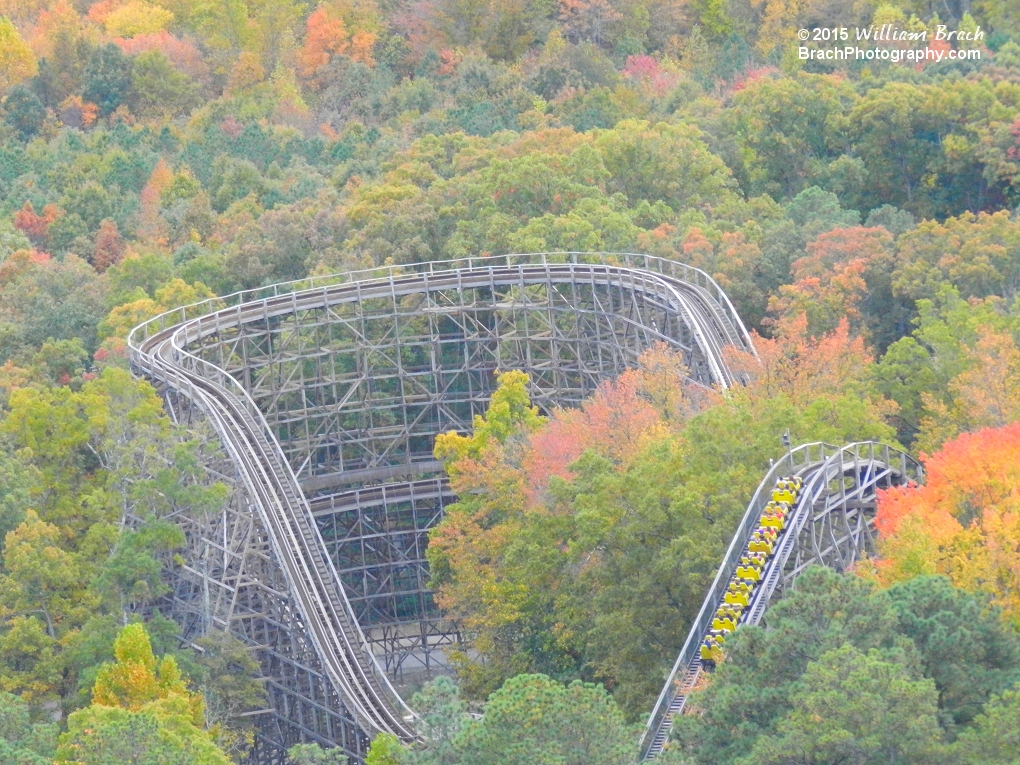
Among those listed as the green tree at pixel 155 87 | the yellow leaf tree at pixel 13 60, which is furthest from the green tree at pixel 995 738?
the yellow leaf tree at pixel 13 60

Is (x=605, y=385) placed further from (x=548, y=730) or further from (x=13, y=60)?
(x=13, y=60)

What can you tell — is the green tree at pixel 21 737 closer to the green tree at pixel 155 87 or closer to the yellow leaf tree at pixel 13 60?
the green tree at pixel 155 87

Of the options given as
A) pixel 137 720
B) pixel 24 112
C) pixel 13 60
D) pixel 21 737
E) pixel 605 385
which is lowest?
pixel 137 720

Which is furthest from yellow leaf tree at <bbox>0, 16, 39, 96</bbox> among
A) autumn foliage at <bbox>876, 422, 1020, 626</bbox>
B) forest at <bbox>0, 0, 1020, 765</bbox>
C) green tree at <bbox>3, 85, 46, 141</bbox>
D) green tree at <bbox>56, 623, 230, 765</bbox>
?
autumn foliage at <bbox>876, 422, 1020, 626</bbox>

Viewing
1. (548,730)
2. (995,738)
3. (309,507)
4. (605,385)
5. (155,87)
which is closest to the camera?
(995,738)

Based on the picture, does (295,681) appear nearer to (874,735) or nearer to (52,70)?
(874,735)

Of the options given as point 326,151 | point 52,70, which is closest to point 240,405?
point 326,151

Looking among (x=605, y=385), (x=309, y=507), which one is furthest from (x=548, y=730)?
Result: (x=309, y=507)
